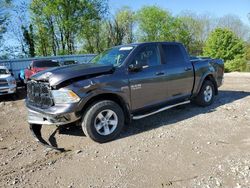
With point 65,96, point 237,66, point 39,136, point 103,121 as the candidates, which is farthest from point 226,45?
point 65,96

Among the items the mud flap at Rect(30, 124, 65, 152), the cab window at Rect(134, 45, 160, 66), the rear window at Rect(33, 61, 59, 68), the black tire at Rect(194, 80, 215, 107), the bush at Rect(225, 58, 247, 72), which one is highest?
the cab window at Rect(134, 45, 160, 66)

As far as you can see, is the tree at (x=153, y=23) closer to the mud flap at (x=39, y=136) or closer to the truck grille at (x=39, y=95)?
the mud flap at (x=39, y=136)

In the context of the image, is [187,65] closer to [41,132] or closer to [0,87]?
[41,132]

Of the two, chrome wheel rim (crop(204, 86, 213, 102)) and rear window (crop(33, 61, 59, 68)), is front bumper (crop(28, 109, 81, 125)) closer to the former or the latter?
chrome wheel rim (crop(204, 86, 213, 102))

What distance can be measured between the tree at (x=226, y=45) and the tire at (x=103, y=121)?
2532cm

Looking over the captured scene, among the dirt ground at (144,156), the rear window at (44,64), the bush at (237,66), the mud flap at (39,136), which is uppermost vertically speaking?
the rear window at (44,64)

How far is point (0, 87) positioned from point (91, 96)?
7.75m

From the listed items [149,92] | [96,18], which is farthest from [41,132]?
[96,18]

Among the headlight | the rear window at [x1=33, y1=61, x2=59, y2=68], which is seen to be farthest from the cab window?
the rear window at [x1=33, y1=61, x2=59, y2=68]

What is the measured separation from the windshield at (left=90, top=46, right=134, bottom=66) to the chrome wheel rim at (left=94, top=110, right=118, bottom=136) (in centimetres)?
109

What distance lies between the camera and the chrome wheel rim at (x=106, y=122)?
5.05m

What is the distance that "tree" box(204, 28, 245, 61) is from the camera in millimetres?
27750

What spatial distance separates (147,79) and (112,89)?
95 cm

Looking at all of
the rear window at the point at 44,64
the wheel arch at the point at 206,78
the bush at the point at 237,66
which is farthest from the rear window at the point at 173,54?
the bush at the point at 237,66
